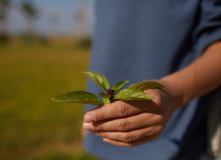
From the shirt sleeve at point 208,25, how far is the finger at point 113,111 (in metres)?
0.83

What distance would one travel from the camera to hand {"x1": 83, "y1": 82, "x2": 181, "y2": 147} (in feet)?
2.47

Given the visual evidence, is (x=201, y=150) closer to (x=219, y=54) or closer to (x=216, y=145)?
(x=216, y=145)

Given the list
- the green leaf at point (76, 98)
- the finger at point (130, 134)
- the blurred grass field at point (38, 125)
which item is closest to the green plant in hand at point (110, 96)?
the green leaf at point (76, 98)

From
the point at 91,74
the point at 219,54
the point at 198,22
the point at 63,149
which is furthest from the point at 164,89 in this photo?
the point at 63,149

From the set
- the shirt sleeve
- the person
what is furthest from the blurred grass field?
the shirt sleeve

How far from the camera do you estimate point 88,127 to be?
2.61 feet

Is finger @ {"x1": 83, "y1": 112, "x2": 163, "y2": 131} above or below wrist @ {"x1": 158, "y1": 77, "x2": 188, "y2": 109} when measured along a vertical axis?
below

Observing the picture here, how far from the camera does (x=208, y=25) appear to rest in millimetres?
1385

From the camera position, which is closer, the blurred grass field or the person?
the person

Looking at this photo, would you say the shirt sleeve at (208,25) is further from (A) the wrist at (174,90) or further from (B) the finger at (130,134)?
(B) the finger at (130,134)

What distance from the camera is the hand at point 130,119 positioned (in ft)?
2.47

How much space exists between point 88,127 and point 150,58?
934 mm

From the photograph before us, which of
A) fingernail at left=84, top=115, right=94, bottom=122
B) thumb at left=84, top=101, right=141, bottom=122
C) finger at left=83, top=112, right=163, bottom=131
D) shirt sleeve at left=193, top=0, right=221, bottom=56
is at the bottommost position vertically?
finger at left=83, top=112, right=163, bottom=131

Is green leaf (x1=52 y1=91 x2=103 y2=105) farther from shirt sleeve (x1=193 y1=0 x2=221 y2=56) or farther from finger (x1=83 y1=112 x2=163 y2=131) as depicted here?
shirt sleeve (x1=193 y1=0 x2=221 y2=56)
